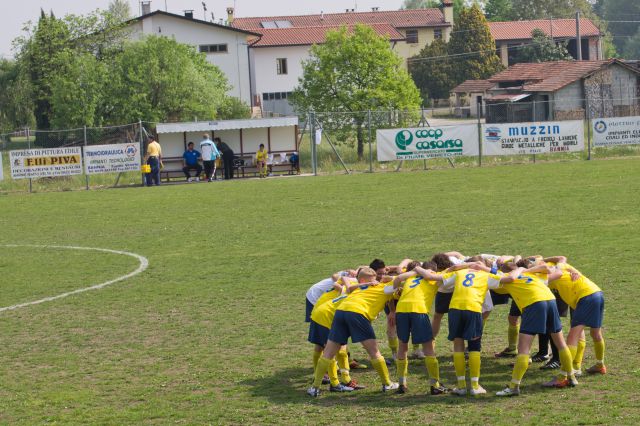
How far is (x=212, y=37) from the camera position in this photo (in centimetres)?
7994

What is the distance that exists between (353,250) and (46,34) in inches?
2144

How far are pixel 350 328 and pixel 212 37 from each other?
2830 inches

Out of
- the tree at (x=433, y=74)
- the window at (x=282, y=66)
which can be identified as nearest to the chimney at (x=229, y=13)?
the window at (x=282, y=66)

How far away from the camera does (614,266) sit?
16469 millimetres

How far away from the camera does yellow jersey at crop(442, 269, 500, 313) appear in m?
10.2

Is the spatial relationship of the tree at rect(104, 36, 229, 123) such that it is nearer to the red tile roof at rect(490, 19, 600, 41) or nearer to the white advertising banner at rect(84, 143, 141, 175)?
the white advertising banner at rect(84, 143, 141, 175)

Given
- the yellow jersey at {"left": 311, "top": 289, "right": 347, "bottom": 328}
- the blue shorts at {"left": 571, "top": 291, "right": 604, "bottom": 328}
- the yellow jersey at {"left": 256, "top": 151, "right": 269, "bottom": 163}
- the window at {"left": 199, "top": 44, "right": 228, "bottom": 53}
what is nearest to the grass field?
the blue shorts at {"left": 571, "top": 291, "right": 604, "bottom": 328}

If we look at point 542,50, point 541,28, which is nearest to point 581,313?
point 542,50

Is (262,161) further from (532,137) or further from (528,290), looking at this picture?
(528,290)

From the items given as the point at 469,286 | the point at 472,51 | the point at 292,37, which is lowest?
the point at 469,286

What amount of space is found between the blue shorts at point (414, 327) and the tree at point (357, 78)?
3960 cm

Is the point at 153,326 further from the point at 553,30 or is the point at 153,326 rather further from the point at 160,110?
the point at 553,30

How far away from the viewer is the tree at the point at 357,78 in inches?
1970

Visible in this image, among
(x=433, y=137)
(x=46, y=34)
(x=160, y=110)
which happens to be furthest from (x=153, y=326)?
(x=46, y=34)
